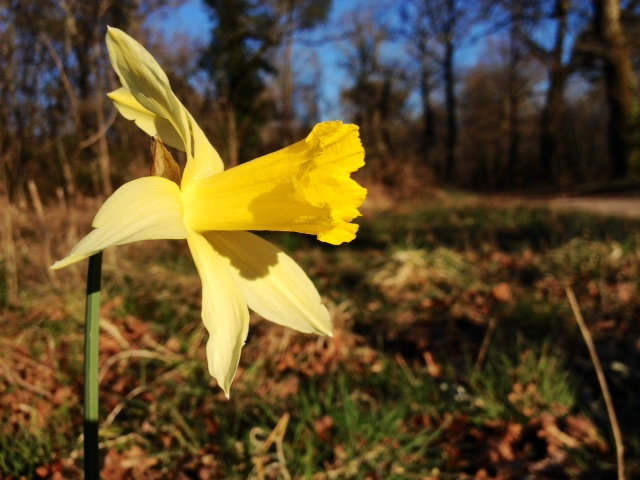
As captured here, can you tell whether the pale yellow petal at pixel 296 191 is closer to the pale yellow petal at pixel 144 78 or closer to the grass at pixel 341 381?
the pale yellow petal at pixel 144 78

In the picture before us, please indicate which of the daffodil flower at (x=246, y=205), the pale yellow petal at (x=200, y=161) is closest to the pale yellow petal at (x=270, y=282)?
the daffodil flower at (x=246, y=205)

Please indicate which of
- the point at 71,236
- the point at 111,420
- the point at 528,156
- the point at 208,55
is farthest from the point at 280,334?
the point at 528,156

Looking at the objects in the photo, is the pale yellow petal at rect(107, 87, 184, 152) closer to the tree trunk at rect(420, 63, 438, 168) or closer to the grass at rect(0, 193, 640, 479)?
the grass at rect(0, 193, 640, 479)

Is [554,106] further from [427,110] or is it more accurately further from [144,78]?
[144,78]

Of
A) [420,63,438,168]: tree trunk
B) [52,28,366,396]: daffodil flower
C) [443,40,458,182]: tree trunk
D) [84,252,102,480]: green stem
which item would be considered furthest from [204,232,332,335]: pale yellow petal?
[420,63,438,168]: tree trunk

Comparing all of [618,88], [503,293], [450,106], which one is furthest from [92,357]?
[450,106]
